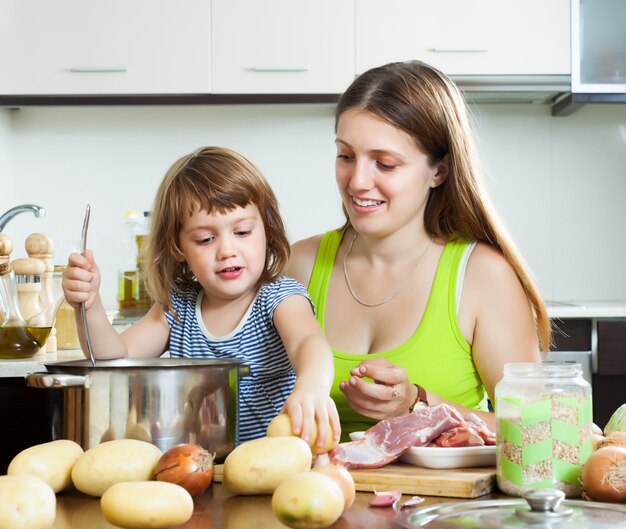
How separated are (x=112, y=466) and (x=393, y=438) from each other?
0.31 meters

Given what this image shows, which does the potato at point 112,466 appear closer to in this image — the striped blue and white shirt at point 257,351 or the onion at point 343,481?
the onion at point 343,481

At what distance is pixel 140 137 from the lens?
137 inches

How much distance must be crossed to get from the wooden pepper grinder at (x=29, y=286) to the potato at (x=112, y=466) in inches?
46.4

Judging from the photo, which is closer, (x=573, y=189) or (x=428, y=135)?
(x=428, y=135)

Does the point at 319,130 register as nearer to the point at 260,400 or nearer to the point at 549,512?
the point at 260,400

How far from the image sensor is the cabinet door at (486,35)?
3.10 m

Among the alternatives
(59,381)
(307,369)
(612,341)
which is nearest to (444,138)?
(307,369)

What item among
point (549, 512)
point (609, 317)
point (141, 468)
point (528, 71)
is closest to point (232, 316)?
point (141, 468)

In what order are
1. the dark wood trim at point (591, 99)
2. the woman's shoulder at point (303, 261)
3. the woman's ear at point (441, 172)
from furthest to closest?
the dark wood trim at point (591, 99) → the woman's shoulder at point (303, 261) → the woman's ear at point (441, 172)

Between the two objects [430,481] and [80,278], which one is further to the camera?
[80,278]

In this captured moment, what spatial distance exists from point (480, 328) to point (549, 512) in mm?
896

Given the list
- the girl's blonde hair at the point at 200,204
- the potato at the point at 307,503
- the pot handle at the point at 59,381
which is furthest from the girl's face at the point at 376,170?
the potato at the point at 307,503

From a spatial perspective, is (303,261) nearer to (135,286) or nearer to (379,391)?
(379,391)

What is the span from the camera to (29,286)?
2.07m
